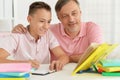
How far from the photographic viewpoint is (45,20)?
172 centimetres

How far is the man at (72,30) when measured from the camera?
1846 mm

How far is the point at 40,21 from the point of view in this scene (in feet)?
5.73

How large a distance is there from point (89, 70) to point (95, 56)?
0.12 meters

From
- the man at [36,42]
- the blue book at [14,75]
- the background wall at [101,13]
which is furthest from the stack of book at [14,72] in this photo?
the background wall at [101,13]

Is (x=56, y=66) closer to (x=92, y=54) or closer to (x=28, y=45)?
(x=92, y=54)

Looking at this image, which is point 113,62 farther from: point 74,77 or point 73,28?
point 73,28

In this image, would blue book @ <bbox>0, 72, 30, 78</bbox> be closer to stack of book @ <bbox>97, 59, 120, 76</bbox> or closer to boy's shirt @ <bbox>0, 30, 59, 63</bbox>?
stack of book @ <bbox>97, 59, 120, 76</bbox>

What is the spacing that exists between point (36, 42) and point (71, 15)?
0.32 m

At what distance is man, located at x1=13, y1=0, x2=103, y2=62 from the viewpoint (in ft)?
6.06

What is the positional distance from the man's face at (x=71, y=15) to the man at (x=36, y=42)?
14 centimetres

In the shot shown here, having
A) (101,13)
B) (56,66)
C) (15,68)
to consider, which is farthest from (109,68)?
(101,13)

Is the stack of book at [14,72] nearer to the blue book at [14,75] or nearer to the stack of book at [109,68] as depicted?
the blue book at [14,75]

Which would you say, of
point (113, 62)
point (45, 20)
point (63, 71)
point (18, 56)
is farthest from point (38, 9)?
point (113, 62)

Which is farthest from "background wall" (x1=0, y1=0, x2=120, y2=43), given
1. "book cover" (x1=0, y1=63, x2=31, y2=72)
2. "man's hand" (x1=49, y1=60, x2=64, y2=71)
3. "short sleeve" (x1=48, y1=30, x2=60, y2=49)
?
"book cover" (x1=0, y1=63, x2=31, y2=72)
